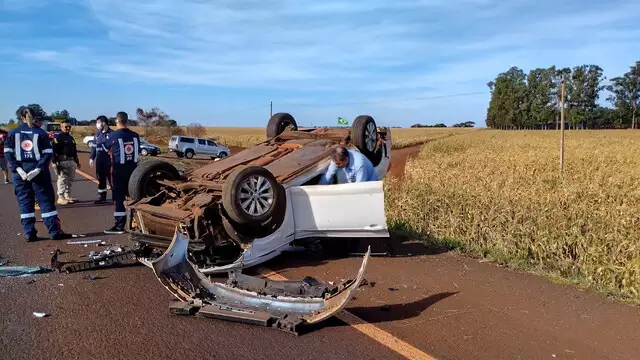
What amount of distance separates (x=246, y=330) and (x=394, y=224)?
180 inches

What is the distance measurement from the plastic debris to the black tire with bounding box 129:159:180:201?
1384 mm

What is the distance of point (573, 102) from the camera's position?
88.1 m

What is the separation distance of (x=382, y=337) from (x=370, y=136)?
4.03m

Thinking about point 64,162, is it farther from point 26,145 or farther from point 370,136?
point 370,136

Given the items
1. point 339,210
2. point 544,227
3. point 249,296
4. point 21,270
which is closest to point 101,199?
point 21,270

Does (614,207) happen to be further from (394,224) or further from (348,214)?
(348,214)

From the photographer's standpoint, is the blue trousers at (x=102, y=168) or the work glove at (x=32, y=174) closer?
the work glove at (x=32, y=174)

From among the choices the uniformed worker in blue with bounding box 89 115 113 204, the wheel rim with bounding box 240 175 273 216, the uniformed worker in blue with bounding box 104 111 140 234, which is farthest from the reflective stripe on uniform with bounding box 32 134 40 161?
the wheel rim with bounding box 240 175 273 216

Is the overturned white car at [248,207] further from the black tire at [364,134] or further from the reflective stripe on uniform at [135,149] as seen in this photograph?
the reflective stripe on uniform at [135,149]

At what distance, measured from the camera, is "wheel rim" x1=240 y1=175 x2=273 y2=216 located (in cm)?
559

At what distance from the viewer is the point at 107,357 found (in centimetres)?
362

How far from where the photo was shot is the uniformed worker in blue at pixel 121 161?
27.2 ft

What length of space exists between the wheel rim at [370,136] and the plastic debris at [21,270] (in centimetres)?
429

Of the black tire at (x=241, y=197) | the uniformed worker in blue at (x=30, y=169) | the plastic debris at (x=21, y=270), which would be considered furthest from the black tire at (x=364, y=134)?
the uniformed worker in blue at (x=30, y=169)
